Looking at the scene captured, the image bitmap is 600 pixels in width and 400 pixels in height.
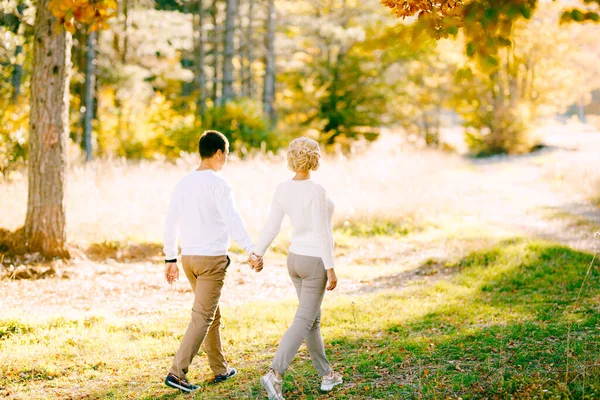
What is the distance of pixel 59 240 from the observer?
795cm

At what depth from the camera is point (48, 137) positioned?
7.65 metres

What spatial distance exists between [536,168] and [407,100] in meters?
8.33

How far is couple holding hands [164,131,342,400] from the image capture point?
3.82m

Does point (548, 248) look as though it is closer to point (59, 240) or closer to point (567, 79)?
point (59, 240)

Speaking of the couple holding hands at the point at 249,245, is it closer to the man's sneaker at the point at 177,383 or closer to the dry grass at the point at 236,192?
the man's sneaker at the point at 177,383

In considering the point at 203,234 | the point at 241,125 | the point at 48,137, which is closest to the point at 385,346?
the point at 203,234

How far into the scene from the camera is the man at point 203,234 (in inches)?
159

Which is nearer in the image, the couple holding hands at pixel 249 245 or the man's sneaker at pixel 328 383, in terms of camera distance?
the couple holding hands at pixel 249 245

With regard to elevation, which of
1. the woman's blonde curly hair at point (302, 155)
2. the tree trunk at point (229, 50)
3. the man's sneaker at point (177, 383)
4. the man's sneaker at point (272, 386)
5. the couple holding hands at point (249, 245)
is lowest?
the man's sneaker at point (177, 383)

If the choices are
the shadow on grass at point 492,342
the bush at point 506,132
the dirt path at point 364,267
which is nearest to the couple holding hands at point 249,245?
the shadow on grass at point 492,342

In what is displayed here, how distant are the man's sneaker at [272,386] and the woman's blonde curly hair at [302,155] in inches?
53.6

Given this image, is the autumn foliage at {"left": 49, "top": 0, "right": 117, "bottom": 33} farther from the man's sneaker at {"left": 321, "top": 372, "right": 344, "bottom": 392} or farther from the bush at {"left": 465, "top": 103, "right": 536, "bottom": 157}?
the bush at {"left": 465, "top": 103, "right": 536, "bottom": 157}

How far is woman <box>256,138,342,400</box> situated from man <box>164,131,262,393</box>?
0.31m

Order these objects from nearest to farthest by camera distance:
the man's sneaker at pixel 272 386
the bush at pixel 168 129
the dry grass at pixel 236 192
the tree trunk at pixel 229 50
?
the man's sneaker at pixel 272 386 < the dry grass at pixel 236 192 < the bush at pixel 168 129 < the tree trunk at pixel 229 50
